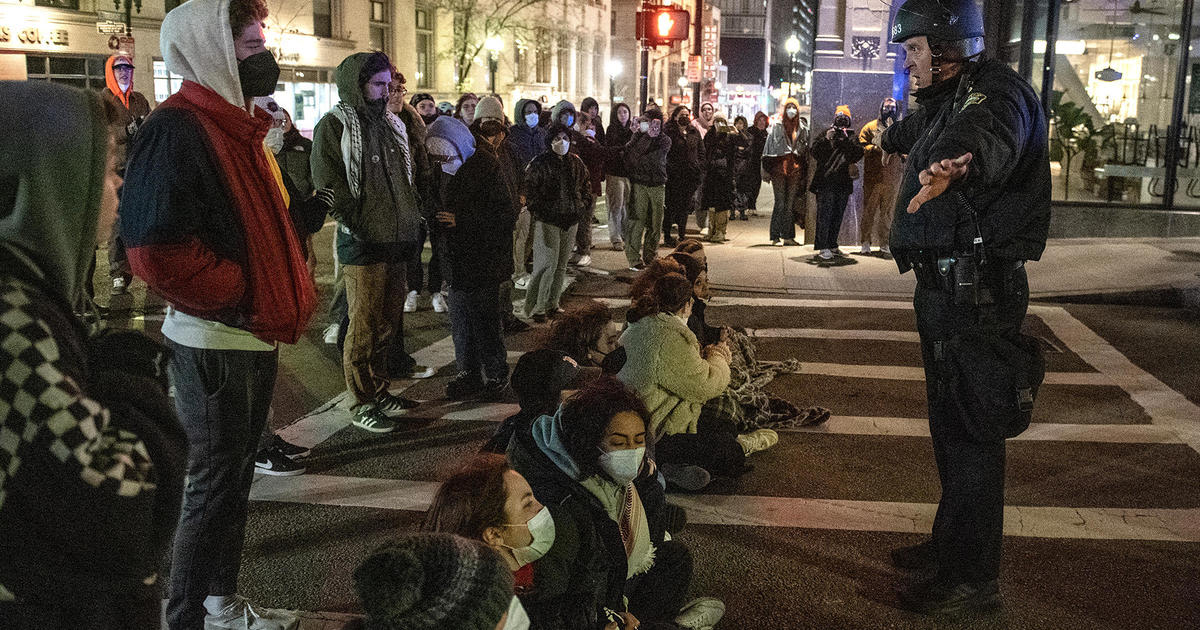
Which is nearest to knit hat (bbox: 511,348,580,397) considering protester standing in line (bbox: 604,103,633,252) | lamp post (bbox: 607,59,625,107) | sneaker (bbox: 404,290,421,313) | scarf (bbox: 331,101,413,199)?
scarf (bbox: 331,101,413,199)

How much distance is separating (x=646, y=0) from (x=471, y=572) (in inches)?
1144

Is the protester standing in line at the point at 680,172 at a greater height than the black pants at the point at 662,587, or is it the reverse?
the protester standing in line at the point at 680,172

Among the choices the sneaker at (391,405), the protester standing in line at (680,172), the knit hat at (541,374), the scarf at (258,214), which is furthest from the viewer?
the protester standing in line at (680,172)

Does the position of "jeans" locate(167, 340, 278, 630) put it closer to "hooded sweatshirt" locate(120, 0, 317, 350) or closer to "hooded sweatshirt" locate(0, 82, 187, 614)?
"hooded sweatshirt" locate(120, 0, 317, 350)

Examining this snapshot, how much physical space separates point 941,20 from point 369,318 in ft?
11.9

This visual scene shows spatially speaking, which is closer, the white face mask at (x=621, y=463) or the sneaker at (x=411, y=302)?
the white face mask at (x=621, y=463)

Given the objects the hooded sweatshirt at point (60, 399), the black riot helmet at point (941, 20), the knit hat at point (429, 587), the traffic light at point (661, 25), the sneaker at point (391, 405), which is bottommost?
the sneaker at point (391, 405)

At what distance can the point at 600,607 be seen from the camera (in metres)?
3.41

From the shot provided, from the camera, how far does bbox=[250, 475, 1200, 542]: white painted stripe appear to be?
201 inches

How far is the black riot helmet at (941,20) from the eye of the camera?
3983mm

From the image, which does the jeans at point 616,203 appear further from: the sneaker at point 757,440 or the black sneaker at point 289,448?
the black sneaker at point 289,448

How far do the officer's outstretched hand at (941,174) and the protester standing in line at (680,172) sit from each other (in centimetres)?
1218

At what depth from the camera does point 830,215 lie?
14.1 meters

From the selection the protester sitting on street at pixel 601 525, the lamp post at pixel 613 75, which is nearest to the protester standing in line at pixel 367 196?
the protester sitting on street at pixel 601 525
